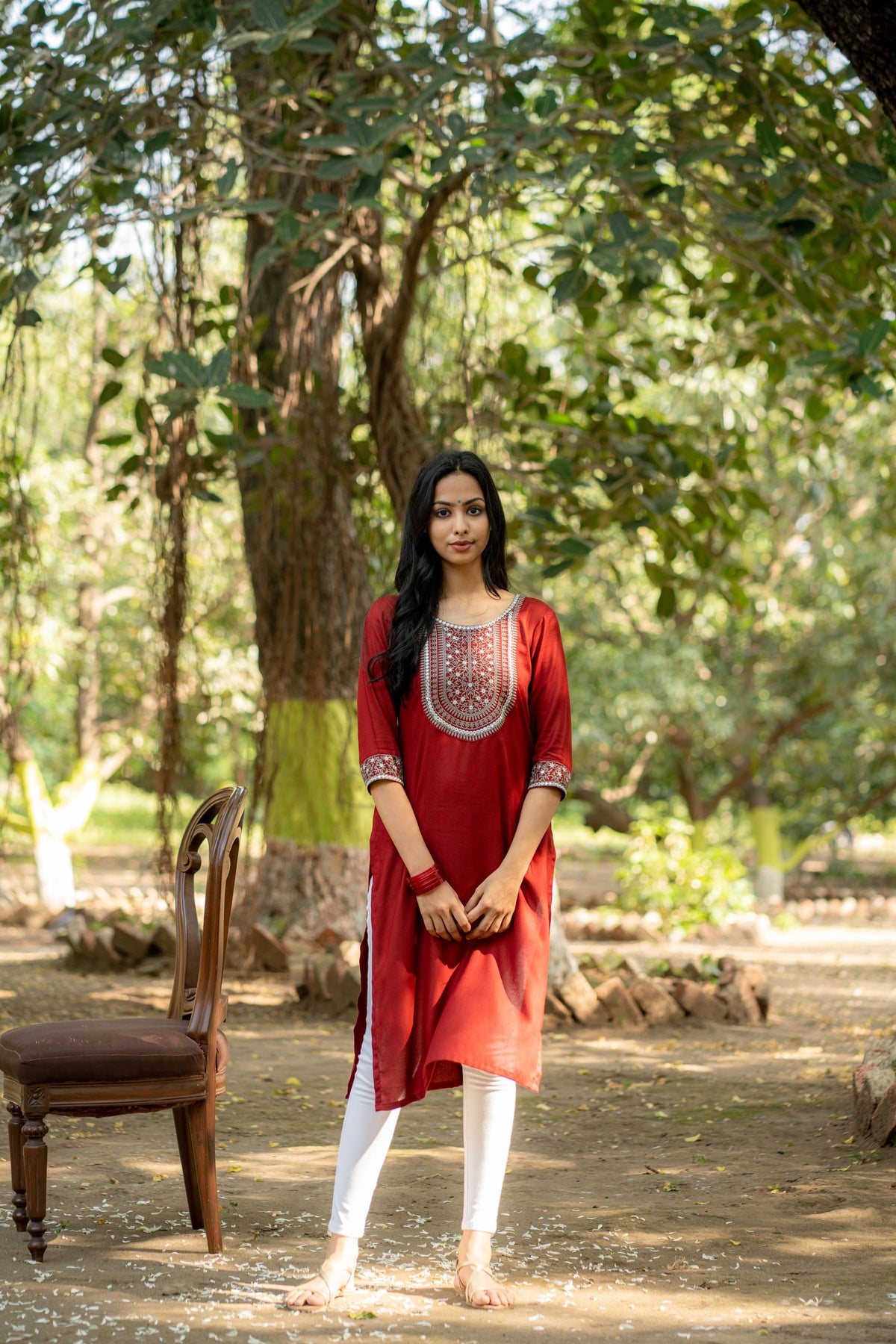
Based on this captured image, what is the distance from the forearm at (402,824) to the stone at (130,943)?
15.3ft

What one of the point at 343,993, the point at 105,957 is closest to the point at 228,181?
the point at 343,993

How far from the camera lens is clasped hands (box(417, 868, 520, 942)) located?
2627 mm

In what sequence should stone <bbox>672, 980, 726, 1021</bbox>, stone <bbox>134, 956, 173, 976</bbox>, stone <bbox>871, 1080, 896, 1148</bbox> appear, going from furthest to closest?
stone <bbox>134, 956, 173, 976</bbox> < stone <bbox>672, 980, 726, 1021</bbox> < stone <bbox>871, 1080, 896, 1148</bbox>

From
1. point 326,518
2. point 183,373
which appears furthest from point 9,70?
point 326,518

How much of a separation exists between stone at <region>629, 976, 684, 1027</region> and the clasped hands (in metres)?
3.34

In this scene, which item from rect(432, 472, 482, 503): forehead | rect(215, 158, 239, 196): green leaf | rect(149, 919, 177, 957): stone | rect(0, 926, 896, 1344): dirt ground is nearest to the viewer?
rect(0, 926, 896, 1344): dirt ground

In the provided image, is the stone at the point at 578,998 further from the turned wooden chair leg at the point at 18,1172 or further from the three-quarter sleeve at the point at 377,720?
the three-quarter sleeve at the point at 377,720

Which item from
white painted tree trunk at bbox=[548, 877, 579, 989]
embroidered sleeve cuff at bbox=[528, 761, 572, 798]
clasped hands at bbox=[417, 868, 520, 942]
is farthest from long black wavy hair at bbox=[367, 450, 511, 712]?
white painted tree trunk at bbox=[548, 877, 579, 989]

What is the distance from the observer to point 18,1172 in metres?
3.04

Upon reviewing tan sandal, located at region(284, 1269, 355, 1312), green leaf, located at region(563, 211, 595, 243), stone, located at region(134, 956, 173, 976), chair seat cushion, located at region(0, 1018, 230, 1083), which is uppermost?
green leaf, located at region(563, 211, 595, 243)

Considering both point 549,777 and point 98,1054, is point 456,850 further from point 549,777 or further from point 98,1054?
point 98,1054

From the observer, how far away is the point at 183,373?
4.01 metres

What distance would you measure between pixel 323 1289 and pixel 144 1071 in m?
0.58

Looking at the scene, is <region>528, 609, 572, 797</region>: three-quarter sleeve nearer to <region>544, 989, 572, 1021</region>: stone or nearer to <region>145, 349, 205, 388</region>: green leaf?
<region>145, 349, 205, 388</region>: green leaf
